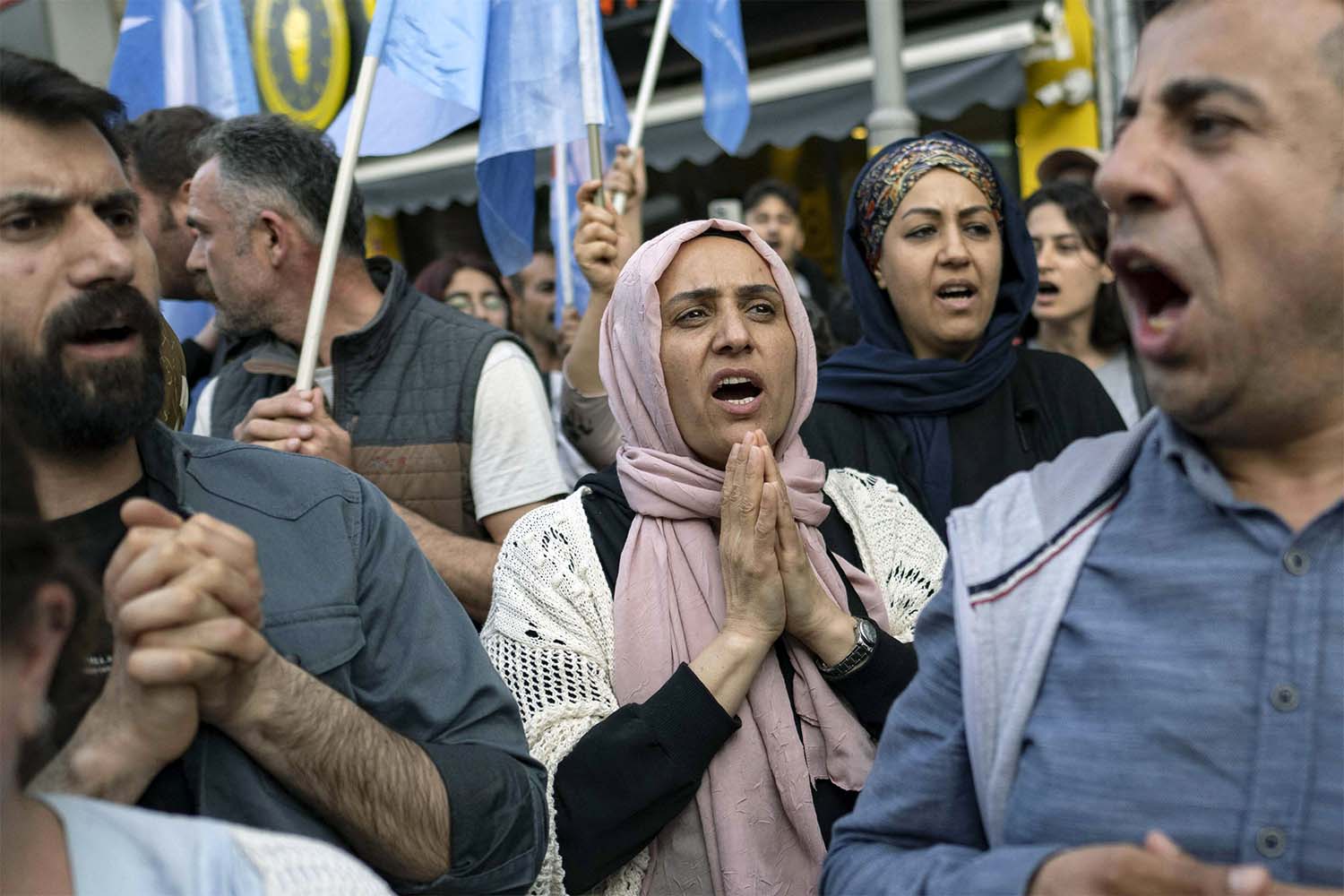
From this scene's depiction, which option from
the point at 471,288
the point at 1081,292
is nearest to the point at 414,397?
the point at 1081,292

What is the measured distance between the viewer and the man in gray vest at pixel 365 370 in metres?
3.29

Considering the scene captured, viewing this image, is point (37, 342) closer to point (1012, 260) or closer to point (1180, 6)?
point (1180, 6)

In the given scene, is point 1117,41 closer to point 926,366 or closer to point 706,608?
point 926,366

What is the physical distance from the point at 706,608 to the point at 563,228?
2943mm

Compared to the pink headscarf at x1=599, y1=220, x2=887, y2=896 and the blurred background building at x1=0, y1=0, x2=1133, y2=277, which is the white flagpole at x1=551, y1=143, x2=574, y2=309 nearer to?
the blurred background building at x1=0, y1=0, x2=1133, y2=277

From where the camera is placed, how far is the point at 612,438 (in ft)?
12.8

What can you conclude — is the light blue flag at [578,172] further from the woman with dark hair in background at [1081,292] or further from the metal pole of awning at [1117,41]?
the metal pole of awning at [1117,41]

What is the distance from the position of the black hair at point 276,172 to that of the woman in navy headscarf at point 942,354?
1.42 metres

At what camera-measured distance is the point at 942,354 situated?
3.70m

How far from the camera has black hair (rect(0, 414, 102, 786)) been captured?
4.20 feet

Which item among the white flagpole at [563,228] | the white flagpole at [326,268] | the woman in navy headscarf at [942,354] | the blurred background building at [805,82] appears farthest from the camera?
the blurred background building at [805,82]

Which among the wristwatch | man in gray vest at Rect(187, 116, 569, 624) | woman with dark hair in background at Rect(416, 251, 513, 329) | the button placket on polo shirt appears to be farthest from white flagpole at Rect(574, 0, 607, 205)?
the button placket on polo shirt

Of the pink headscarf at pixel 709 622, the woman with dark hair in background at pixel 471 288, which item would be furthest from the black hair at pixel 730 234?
the woman with dark hair in background at pixel 471 288

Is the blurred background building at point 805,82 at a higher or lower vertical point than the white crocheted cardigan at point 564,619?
higher
